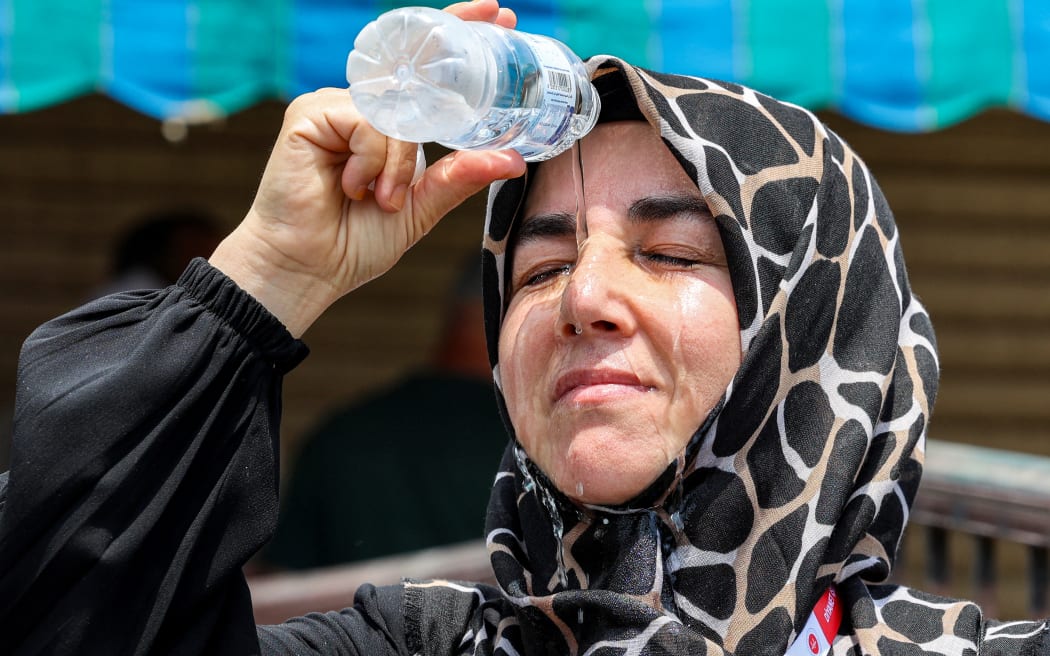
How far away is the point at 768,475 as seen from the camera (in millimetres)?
1947

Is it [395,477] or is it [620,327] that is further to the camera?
[395,477]

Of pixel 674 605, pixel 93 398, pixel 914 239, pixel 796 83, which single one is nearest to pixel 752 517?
pixel 674 605

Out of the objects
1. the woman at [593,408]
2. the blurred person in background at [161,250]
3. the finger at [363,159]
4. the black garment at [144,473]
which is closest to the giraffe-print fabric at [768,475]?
the woman at [593,408]

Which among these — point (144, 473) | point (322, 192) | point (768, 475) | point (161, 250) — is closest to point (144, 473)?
point (144, 473)

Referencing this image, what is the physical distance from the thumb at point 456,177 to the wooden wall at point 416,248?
418cm

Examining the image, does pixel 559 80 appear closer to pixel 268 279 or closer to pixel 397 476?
pixel 268 279

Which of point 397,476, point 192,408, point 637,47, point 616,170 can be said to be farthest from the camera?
point 397,476

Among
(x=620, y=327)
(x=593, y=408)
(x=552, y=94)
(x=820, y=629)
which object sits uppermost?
(x=552, y=94)

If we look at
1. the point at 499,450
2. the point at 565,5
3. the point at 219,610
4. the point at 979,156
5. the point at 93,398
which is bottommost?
the point at 499,450

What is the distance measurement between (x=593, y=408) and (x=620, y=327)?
13 cm

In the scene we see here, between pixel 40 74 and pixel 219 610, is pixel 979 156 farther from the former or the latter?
pixel 219 610

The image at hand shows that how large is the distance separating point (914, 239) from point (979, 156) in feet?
1.68

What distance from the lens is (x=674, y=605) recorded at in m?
1.92

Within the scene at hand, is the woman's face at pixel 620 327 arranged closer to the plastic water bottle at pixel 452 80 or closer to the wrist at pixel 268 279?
the plastic water bottle at pixel 452 80
